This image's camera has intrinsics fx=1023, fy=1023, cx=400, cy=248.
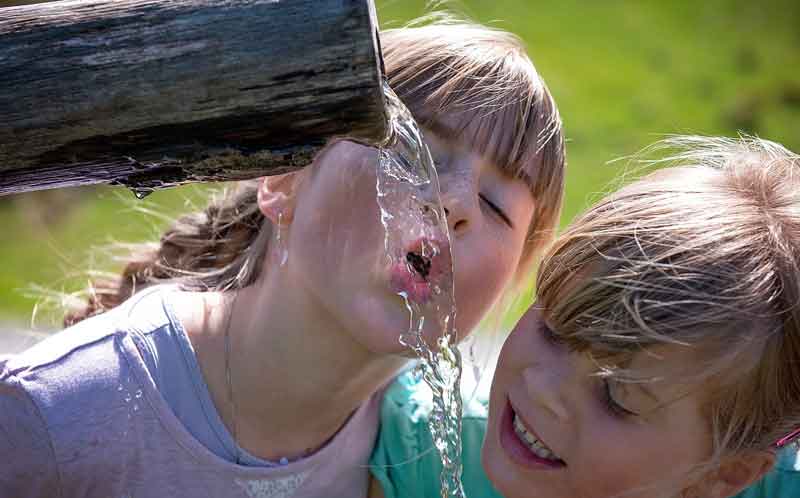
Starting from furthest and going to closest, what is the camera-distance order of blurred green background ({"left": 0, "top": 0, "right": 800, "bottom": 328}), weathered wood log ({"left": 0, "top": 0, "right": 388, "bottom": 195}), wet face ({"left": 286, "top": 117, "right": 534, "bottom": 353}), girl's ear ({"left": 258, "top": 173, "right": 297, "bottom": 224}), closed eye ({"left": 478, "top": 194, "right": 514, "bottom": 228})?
blurred green background ({"left": 0, "top": 0, "right": 800, "bottom": 328}) → girl's ear ({"left": 258, "top": 173, "right": 297, "bottom": 224}) → closed eye ({"left": 478, "top": 194, "right": 514, "bottom": 228}) → wet face ({"left": 286, "top": 117, "right": 534, "bottom": 353}) → weathered wood log ({"left": 0, "top": 0, "right": 388, "bottom": 195})

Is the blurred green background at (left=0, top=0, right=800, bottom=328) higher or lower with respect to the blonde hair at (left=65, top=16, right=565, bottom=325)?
lower

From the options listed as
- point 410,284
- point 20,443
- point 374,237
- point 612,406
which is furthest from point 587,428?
point 20,443

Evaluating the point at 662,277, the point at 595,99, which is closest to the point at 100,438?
the point at 662,277

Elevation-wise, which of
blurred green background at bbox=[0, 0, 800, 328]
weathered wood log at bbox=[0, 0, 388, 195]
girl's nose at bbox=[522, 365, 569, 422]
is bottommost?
blurred green background at bbox=[0, 0, 800, 328]

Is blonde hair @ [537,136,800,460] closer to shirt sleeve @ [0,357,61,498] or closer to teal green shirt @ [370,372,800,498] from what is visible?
teal green shirt @ [370,372,800,498]

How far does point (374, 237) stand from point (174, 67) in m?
0.82

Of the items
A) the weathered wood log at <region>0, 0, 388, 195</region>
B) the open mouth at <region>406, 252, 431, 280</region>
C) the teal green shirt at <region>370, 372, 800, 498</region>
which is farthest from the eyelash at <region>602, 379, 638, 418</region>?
the weathered wood log at <region>0, 0, 388, 195</region>

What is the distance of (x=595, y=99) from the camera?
737 cm

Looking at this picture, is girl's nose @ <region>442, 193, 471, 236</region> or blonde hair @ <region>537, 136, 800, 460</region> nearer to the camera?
blonde hair @ <region>537, 136, 800, 460</region>

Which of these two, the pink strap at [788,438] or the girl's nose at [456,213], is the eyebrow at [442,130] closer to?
the girl's nose at [456,213]

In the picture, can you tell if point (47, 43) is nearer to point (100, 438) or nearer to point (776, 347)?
point (100, 438)

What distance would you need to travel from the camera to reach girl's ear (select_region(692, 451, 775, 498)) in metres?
2.27

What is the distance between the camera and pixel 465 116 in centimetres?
247

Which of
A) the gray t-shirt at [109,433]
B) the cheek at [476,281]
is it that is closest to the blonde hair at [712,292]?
the cheek at [476,281]
